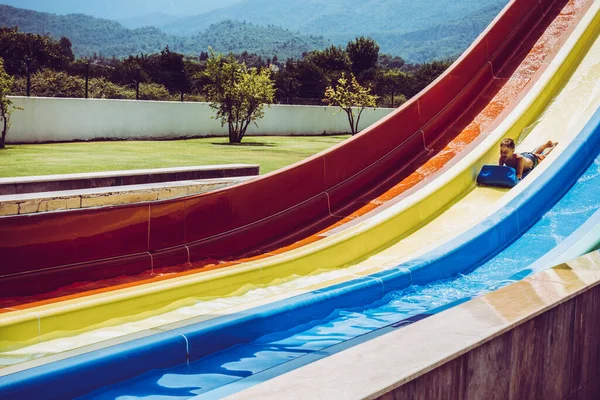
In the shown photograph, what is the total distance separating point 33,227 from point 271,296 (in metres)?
1.65

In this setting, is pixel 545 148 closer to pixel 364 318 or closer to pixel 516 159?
pixel 516 159

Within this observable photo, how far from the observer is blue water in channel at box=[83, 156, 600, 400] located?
3.58 meters

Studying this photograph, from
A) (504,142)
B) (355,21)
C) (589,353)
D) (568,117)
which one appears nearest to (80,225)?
(589,353)

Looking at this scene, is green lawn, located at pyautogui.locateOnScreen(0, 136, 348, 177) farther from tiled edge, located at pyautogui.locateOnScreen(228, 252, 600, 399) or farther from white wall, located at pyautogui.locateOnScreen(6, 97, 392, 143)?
tiled edge, located at pyautogui.locateOnScreen(228, 252, 600, 399)

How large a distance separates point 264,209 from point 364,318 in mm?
1808

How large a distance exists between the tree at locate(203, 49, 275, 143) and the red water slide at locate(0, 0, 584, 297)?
9.59 metres

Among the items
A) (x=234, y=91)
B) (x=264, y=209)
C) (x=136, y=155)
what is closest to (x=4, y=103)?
(x=136, y=155)

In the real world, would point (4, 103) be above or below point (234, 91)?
below

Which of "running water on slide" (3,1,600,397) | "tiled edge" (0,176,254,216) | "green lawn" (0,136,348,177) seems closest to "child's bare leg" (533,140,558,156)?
"running water on slide" (3,1,600,397)

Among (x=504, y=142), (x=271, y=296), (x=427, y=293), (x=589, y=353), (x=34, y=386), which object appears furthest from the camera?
(x=504, y=142)

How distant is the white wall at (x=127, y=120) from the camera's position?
15.3 metres

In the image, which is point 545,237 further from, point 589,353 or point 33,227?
point 33,227

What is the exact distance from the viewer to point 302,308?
15.1 feet

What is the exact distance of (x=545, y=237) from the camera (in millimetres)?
6152
